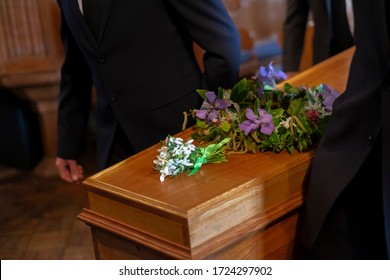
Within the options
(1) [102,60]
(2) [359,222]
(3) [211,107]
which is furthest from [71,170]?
(2) [359,222]

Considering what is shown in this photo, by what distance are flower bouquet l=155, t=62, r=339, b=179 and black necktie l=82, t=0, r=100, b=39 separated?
1.42 ft

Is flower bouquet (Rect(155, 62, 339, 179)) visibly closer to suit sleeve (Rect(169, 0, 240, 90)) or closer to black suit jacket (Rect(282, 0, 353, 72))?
suit sleeve (Rect(169, 0, 240, 90))

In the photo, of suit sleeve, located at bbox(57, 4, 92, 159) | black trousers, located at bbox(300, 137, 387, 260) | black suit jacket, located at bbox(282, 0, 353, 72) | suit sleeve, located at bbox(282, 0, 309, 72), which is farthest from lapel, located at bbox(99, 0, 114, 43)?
suit sleeve, located at bbox(282, 0, 309, 72)

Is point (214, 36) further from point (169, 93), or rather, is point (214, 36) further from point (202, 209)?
point (202, 209)

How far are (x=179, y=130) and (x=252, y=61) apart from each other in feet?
12.0

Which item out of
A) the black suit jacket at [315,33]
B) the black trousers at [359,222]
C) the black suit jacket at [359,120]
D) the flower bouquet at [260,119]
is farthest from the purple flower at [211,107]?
the black suit jacket at [315,33]

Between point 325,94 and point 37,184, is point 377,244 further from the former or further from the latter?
point 37,184

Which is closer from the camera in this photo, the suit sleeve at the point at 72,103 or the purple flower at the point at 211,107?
the purple flower at the point at 211,107

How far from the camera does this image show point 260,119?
160 centimetres

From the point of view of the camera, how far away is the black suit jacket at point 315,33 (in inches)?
105

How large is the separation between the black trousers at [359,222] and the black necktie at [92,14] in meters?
→ 0.96

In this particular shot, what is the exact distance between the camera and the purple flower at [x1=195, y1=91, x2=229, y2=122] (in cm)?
169

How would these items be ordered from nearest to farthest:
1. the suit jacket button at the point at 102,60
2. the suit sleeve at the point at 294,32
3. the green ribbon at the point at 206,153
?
1. the green ribbon at the point at 206,153
2. the suit jacket button at the point at 102,60
3. the suit sleeve at the point at 294,32

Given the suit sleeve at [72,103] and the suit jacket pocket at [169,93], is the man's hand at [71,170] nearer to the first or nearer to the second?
the suit sleeve at [72,103]
